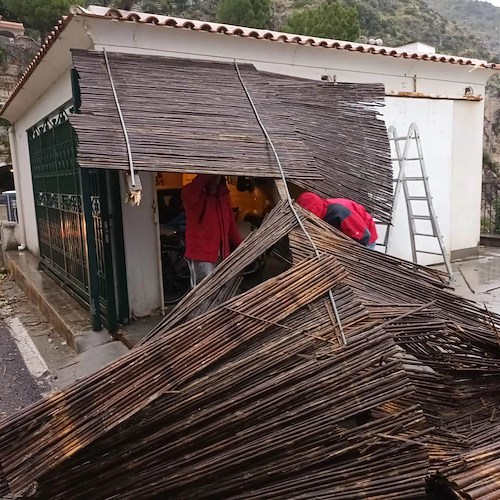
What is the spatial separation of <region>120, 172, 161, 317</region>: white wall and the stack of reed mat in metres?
2.98

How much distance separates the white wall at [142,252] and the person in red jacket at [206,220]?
0.87 metres

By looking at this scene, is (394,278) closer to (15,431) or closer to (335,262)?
(335,262)

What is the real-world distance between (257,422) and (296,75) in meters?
5.19

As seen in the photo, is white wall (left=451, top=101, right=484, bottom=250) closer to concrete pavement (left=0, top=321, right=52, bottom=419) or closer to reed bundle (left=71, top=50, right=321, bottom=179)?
reed bundle (left=71, top=50, right=321, bottom=179)

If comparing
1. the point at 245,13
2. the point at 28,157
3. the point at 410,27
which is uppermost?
the point at 410,27

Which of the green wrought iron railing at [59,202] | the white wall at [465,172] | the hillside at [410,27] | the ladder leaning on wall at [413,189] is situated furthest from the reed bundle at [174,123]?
the hillside at [410,27]

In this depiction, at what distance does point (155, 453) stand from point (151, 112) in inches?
114

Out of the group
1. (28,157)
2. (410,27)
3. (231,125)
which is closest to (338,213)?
(231,125)

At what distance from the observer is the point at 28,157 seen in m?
10.0

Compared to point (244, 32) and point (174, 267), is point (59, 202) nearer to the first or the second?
point (174, 267)

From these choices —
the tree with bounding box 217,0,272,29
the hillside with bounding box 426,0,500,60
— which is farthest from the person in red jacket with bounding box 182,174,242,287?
the hillside with bounding box 426,0,500,60

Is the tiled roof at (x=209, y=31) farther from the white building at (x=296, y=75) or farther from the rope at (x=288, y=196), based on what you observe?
the rope at (x=288, y=196)

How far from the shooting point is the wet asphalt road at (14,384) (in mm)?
4672

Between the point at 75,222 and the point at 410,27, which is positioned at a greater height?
the point at 410,27
